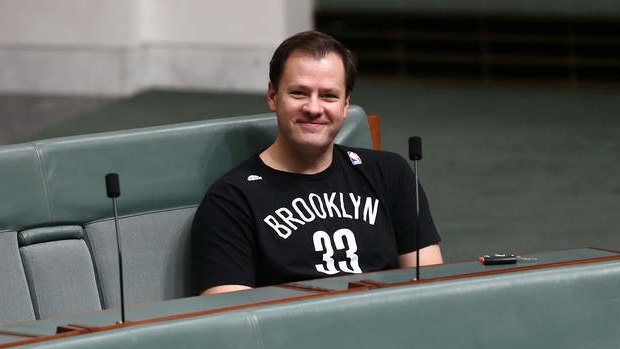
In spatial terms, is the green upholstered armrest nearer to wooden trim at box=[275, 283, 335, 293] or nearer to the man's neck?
the man's neck

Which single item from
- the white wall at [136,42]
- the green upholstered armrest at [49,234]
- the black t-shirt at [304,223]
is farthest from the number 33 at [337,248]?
the white wall at [136,42]

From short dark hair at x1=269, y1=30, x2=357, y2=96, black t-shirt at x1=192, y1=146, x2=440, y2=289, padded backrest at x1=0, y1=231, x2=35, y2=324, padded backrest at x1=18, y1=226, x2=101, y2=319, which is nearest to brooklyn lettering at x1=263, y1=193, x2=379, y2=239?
black t-shirt at x1=192, y1=146, x2=440, y2=289

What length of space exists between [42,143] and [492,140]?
3817 mm

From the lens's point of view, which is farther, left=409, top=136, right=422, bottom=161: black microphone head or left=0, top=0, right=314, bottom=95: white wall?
left=0, top=0, right=314, bottom=95: white wall

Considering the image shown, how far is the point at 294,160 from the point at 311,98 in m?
0.17

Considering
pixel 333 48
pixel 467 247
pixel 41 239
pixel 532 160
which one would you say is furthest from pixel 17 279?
pixel 532 160

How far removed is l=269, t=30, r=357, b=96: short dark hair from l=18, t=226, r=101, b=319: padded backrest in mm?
534

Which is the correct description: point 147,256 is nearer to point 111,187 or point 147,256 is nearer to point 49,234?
point 49,234

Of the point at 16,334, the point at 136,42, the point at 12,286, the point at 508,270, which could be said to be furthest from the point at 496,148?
the point at 16,334

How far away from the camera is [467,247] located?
4555 millimetres

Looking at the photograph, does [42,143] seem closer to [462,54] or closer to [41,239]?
[41,239]

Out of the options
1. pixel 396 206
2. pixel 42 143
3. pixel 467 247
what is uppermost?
pixel 42 143

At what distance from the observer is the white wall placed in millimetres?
7547

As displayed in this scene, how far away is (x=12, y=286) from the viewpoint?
2.56m
